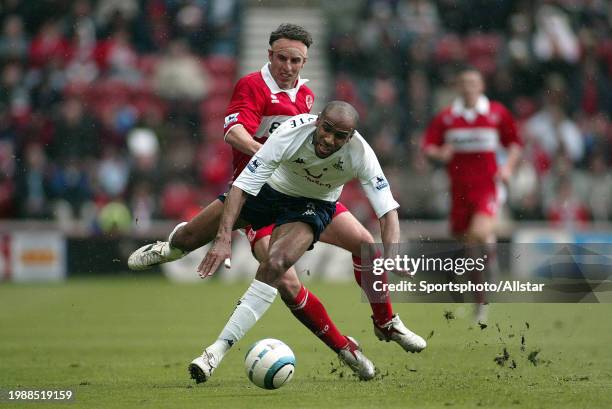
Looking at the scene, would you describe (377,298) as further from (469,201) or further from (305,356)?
(469,201)

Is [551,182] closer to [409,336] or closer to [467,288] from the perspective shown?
[467,288]

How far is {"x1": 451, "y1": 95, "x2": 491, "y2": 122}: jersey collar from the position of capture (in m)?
12.7

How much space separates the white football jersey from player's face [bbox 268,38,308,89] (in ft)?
2.92

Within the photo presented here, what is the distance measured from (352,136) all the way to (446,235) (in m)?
11.1

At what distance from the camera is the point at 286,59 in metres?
8.49

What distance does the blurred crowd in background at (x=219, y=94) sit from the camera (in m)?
19.7

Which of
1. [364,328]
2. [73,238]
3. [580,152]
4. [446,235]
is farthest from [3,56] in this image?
[364,328]

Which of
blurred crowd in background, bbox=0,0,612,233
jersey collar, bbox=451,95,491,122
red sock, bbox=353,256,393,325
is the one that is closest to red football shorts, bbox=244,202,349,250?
red sock, bbox=353,256,393,325

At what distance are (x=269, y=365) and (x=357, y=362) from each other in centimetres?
94

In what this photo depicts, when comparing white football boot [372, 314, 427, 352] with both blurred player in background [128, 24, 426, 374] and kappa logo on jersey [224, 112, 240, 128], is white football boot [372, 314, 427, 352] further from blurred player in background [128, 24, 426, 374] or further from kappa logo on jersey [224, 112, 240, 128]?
kappa logo on jersey [224, 112, 240, 128]

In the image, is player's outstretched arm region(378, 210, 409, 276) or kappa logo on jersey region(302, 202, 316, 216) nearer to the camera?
player's outstretched arm region(378, 210, 409, 276)

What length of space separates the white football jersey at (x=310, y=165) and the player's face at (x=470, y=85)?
5012 mm

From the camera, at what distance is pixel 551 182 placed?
785 inches

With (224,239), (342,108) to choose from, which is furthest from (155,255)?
(342,108)
